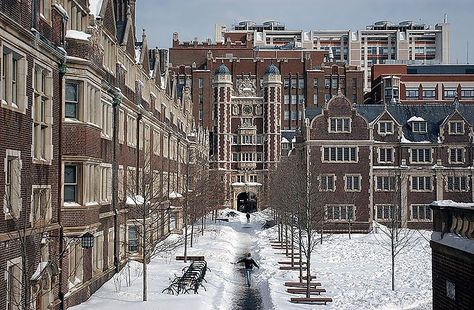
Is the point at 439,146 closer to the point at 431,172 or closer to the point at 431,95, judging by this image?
the point at 431,172

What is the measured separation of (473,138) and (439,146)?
2.92 meters

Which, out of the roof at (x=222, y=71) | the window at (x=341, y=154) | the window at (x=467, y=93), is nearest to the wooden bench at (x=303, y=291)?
the window at (x=341, y=154)

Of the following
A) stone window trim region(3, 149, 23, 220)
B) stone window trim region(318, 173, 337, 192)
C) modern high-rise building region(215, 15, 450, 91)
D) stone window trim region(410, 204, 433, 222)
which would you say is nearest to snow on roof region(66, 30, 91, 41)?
stone window trim region(3, 149, 23, 220)

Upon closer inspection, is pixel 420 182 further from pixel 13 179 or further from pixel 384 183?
pixel 13 179

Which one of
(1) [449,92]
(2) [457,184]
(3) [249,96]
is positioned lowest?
(2) [457,184]

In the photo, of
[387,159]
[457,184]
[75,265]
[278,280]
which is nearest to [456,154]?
[457,184]

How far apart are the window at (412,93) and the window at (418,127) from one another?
1943 inches

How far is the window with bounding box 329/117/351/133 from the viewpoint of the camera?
56500 millimetres

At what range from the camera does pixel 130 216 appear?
31.9 m

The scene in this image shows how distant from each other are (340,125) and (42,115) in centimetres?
3982

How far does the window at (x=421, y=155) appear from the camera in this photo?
59000 mm

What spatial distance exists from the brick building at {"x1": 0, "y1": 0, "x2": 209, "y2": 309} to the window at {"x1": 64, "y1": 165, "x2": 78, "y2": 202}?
3cm

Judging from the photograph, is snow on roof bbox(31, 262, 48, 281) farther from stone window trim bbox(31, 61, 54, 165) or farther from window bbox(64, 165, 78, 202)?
window bbox(64, 165, 78, 202)

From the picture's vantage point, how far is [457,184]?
59281 millimetres
